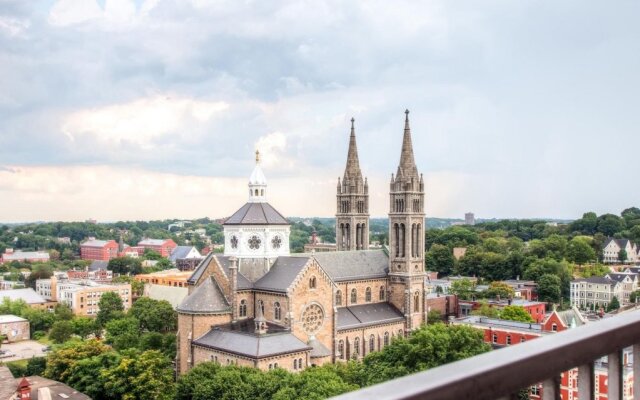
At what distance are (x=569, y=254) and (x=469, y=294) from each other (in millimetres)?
33751

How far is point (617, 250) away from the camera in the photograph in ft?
360

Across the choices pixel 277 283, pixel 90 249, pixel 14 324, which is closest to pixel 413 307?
pixel 277 283

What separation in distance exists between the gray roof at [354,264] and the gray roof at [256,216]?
3.99 m

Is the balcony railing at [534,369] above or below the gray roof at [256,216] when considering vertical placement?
below

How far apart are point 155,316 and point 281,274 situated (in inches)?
894

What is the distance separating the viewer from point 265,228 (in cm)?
4584

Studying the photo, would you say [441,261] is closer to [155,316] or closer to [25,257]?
[155,316]

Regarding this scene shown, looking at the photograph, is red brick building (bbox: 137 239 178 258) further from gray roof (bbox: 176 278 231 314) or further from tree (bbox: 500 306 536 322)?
gray roof (bbox: 176 278 231 314)

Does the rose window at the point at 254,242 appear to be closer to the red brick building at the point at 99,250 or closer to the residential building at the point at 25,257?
the residential building at the point at 25,257

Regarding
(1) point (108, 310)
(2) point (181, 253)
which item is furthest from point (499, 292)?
(2) point (181, 253)

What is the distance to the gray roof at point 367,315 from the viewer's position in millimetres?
47200

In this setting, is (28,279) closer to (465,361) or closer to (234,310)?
(234,310)

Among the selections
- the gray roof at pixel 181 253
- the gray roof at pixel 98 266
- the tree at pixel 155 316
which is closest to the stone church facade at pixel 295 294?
the tree at pixel 155 316

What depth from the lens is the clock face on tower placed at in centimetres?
4591
